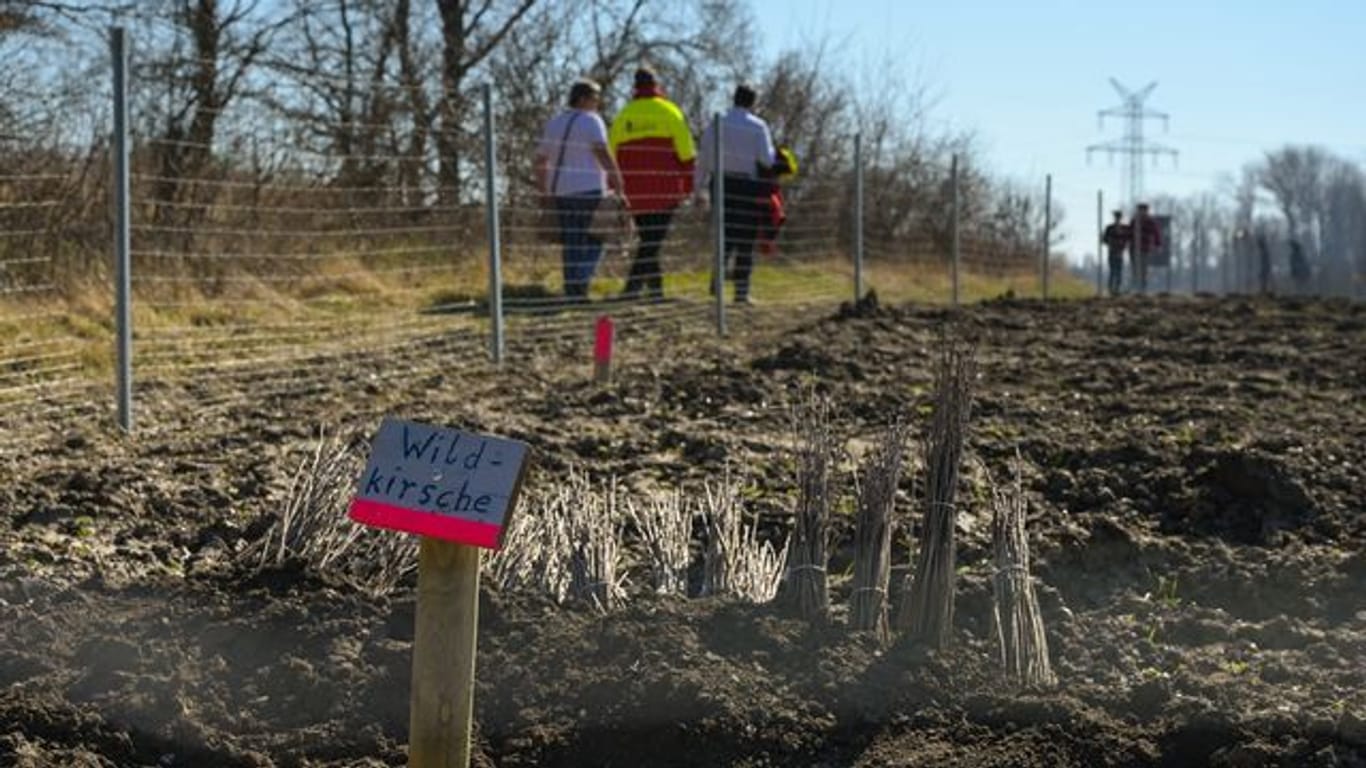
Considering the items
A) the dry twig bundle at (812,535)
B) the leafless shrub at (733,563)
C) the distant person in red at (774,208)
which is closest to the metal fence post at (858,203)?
the distant person in red at (774,208)

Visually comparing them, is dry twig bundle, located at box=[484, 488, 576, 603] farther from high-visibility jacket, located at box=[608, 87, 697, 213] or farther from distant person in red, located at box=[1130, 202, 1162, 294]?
distant person in red, located at box=[1130, 202, 1162, 294]

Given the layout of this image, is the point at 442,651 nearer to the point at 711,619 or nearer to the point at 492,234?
the point at 711,619

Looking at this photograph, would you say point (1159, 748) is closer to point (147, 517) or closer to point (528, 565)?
point (528, 565)

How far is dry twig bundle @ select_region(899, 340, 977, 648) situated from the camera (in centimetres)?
397

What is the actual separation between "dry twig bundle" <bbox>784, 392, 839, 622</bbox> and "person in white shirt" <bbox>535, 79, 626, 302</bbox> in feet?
24.6

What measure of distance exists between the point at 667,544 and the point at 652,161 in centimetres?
873

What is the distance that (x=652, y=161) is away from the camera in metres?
13.0

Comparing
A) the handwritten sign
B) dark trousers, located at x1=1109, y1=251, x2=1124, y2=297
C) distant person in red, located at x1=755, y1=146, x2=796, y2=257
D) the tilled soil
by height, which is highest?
distant person in red, located at x1=755, y1=146, x2=796, y2=257

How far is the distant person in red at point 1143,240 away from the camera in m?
27.3

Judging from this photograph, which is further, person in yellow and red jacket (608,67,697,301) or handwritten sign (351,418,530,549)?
person in yellow and red jacket (608,67,697,301)

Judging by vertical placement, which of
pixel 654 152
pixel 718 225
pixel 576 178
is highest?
pixel 654 152

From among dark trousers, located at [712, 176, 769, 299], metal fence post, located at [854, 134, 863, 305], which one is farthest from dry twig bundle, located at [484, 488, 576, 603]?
metal fence post, located at [854, 134, 863, 305]

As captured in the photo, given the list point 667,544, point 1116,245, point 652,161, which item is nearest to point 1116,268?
point 1116,245

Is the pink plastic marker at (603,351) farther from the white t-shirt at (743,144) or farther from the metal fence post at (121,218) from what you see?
the white t-shirt at (743,144)
